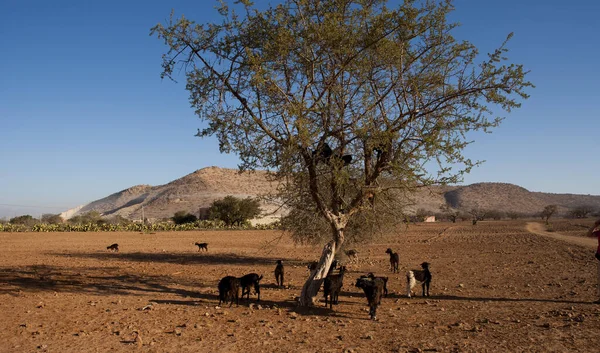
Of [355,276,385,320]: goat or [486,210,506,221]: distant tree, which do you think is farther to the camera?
[486,210,506,221]: distant tree

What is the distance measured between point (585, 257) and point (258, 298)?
17005 millimetres

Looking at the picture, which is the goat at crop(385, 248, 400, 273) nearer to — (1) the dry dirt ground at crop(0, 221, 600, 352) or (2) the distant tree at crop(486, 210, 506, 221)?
(1) the dry dirt ground at crop(0, 221, 600, 352)

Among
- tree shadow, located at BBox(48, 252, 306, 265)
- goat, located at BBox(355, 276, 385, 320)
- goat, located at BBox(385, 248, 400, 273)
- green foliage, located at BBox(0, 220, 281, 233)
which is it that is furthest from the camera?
green foliage, located at BBox(0, 220, 281, 233)

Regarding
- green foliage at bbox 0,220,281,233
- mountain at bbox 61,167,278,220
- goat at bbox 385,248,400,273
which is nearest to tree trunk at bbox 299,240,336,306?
goat at bbox 385,248,400,273

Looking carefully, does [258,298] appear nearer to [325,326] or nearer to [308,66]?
[325,326]

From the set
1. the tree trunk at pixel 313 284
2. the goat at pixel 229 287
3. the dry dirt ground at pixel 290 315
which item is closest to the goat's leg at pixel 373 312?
the dry dirt ground at pixel 290 315

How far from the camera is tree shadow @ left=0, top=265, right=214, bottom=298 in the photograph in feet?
45.9

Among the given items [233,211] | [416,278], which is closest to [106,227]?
[233,211]

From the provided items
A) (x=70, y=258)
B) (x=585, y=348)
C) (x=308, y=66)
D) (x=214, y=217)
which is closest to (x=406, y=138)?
(x=308, y=66)

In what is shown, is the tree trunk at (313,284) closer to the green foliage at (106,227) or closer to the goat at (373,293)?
the goat at (373,293)

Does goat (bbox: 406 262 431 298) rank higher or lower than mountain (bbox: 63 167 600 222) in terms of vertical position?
lower

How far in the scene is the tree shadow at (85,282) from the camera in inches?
551

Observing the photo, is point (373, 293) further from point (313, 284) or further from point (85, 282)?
point (85, 282)

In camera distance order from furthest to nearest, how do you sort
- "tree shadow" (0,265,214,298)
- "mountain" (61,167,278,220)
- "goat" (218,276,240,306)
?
Result: "mountain" (61,167,278,220)
"tree shadow" (0,265,214,298)
"goat" (218,276,240,306)
